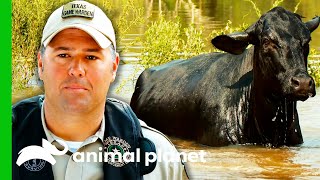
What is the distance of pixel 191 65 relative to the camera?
627cm

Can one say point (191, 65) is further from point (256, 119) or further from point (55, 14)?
point (55, 14)

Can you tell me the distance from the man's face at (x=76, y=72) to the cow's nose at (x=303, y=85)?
2.54 meters

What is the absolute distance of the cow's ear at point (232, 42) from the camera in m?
5.75

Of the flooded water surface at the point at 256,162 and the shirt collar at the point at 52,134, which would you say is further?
the flooded water surface at the point at 256,162

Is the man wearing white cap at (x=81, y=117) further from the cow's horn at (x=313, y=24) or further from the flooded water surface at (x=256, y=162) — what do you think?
the cow's horn at (x=313, y=24)

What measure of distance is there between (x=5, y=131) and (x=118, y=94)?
12.6 feet

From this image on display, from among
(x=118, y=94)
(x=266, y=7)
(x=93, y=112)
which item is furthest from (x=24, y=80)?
(x=93, y=112)

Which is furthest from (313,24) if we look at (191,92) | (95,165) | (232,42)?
(95,165)

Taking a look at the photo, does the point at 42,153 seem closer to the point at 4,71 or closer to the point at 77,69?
the point at 77,69

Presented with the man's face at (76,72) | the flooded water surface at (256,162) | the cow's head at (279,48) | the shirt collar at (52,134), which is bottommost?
the flooded water surface at (256,162)

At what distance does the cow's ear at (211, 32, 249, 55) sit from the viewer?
5.75 m

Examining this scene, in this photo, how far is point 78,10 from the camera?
2740 millimetres

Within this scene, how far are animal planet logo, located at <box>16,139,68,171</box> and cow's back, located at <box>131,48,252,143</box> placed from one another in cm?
300

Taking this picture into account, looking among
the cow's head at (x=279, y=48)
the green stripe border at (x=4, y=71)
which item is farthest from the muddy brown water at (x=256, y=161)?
the green stripe border at (x=4, y=71)
